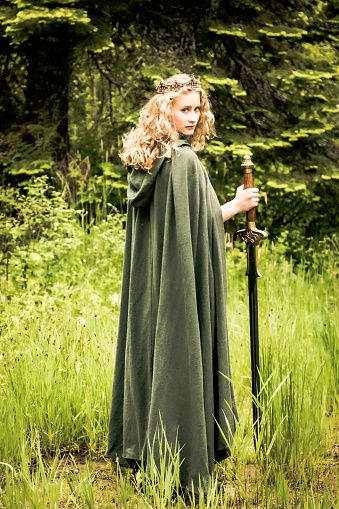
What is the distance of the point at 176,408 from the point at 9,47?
19.7 feet

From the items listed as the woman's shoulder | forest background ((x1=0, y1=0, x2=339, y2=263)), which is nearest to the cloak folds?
the woman's shoulder

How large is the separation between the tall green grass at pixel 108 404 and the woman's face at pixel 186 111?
119cm

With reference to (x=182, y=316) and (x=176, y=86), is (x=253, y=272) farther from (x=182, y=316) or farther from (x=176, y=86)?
(x=176, y=86)

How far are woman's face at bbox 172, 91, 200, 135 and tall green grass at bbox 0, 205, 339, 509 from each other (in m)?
1.19

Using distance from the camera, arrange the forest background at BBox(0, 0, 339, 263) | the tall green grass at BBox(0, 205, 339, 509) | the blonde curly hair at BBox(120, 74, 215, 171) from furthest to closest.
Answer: the forest background at BBox(0, 0, 339, 263), the blonde curly hair at BBox(120, 74, 215, 171), the tall green grass at BBox(0, 205, 339, 509)

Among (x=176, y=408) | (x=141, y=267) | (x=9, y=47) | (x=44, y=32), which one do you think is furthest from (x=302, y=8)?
(x=176, y=408)

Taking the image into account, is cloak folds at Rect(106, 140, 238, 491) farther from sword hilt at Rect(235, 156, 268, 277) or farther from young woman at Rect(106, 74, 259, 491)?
sword hilt at Rect(235, 156, 268, 277)

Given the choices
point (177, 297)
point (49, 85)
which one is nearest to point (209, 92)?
point (49, 85)

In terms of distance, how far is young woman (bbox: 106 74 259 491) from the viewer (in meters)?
2.45

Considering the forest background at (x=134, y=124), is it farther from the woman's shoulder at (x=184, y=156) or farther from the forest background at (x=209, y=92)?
the woman's shoulder at (x=184, y=156)

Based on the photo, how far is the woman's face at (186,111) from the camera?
8.48 feet

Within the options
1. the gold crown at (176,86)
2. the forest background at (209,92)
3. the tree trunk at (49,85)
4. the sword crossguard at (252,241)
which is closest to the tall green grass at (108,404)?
the sword crossguard at (252,241)

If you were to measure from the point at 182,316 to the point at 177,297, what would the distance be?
3.4 inches

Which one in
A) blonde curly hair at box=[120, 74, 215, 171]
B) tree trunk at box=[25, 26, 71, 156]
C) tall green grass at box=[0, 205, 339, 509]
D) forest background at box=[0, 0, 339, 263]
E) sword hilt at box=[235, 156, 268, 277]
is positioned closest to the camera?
tall green grass at box=[0, 205, 339, 509]
